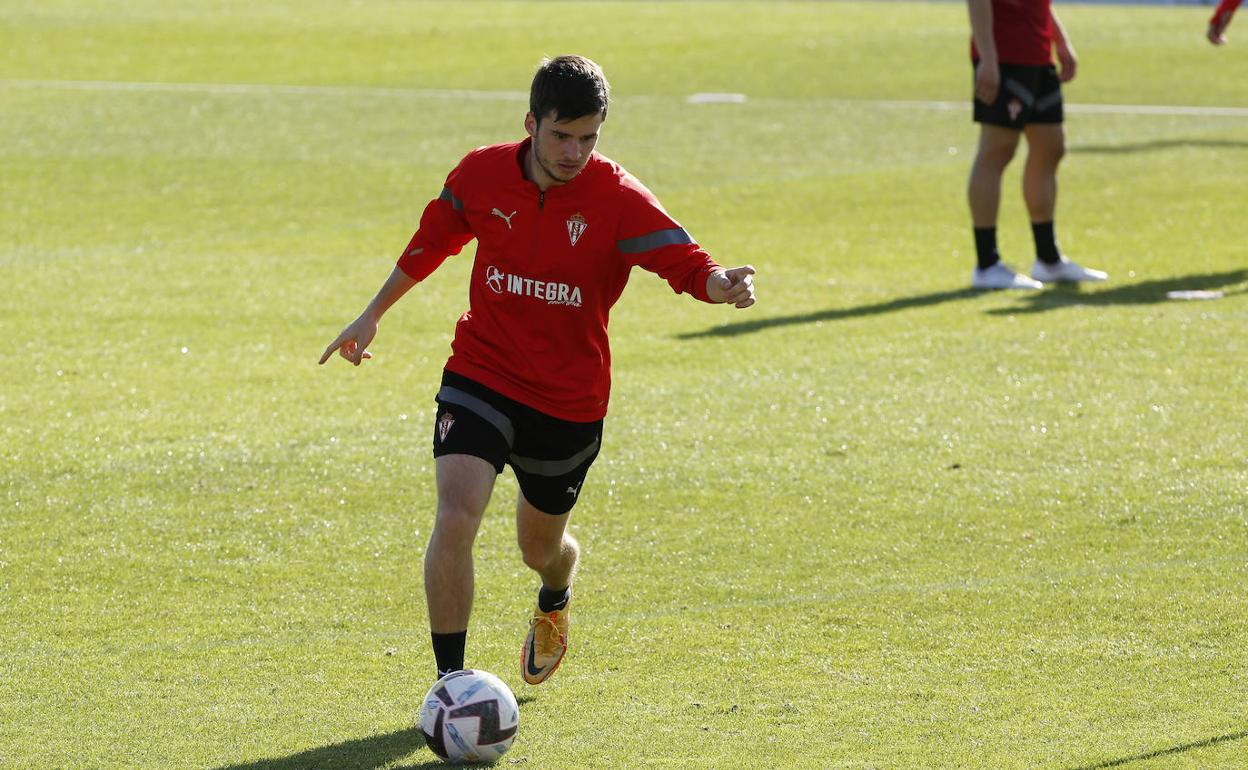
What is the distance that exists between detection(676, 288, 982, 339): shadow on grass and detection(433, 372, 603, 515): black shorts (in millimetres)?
5551

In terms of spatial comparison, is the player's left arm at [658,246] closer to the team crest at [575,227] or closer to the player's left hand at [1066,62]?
the team crest at [575,227]

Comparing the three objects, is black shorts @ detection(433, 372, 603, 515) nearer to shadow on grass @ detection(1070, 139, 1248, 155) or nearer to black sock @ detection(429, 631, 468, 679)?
black sock @ detection(429, 631, 468, 679)

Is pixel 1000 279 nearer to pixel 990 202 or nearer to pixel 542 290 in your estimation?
pixel 990 202

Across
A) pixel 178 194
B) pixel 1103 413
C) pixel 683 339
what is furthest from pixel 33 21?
pixel 1103 413

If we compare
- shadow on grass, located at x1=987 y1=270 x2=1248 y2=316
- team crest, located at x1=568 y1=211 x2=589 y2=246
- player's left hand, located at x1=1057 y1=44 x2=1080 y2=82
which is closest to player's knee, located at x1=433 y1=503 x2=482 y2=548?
team crest, located at x1=568 y1=211 x2=589 y2=246

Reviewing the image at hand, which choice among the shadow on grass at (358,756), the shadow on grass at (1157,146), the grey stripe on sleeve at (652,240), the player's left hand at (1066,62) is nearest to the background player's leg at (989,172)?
the player's left hand at (1066,62)

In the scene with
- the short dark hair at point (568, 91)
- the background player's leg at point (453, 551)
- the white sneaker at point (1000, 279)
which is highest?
the short dark hair at point (568, 91)

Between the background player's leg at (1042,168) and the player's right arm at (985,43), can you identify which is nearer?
the player's right arm at (985,43)

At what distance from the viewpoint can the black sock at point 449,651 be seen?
5.34 m

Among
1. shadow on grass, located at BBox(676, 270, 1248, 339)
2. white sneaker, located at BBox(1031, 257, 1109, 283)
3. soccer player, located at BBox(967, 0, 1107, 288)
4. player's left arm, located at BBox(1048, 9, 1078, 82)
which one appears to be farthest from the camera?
player's left arm, located at BBox(1048, 9, 1078, 82)

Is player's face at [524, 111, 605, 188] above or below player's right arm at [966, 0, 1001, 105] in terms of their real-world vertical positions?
above

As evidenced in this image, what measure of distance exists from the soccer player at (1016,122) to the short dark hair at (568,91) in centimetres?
724

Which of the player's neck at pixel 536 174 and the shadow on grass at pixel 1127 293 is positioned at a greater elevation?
the player's neck at pixel 536 174

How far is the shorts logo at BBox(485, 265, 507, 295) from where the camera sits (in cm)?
555
